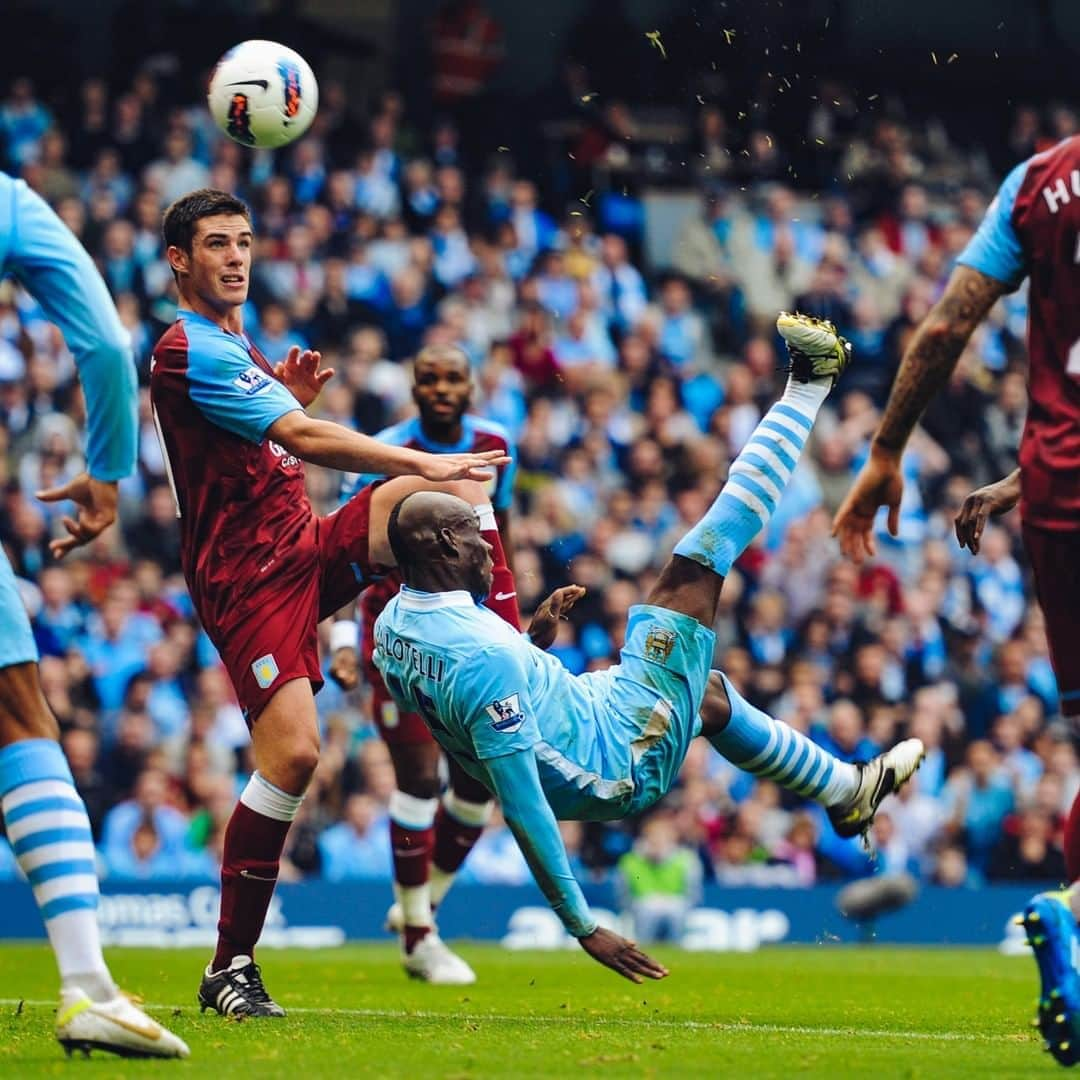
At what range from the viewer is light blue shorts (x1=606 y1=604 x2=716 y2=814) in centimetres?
745

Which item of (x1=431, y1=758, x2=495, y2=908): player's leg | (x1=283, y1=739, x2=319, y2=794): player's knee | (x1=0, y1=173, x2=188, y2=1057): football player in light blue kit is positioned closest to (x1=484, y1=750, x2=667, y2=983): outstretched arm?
(x1=283, y1=739, x2=319, y2=794): player's knee

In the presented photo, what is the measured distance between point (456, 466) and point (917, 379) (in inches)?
61.4

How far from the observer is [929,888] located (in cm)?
1548

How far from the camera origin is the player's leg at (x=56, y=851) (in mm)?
5656

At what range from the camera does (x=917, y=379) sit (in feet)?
20.3

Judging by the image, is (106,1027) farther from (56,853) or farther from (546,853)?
(546,853)

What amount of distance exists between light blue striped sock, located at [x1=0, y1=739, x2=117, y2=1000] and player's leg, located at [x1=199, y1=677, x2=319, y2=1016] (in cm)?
175

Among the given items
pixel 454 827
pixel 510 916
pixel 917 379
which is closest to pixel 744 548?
pixel 917 379

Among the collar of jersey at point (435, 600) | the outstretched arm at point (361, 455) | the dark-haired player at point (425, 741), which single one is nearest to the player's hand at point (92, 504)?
the outstretched arm at point (361, 455)

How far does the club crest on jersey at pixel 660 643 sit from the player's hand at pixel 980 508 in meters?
1.11

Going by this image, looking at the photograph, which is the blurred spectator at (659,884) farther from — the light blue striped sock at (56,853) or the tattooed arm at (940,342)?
the light blue striped sock at (56,853)

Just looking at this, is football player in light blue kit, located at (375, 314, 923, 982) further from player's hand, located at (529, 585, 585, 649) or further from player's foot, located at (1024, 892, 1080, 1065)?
player's foot, located at (1024, 892, 1080, 1065)

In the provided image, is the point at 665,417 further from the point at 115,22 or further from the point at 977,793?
the point at 115,22

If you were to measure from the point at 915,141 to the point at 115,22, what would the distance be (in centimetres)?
878
